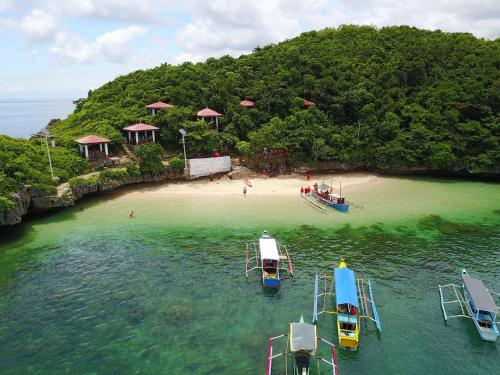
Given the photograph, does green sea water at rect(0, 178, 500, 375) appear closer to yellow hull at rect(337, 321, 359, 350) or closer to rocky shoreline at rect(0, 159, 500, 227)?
yellow hull at rect(337, 321, 359, 350)

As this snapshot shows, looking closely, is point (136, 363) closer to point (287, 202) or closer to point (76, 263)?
point (76, 263)

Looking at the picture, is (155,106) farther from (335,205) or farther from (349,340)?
(349,340)

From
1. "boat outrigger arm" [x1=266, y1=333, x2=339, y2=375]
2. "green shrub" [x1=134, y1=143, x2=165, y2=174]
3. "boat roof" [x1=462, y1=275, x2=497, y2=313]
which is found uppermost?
"green shrub" [x1=134, y1=143, x2=165, y2=174]

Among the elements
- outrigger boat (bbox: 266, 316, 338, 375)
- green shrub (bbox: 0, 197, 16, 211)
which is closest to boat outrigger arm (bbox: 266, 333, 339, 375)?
outrigger boat (bbox: 266, 316, 338, 375)

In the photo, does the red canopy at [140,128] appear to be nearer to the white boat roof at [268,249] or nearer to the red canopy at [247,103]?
the red canopy at [247,103]

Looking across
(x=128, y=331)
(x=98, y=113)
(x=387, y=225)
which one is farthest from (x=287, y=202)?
(x=98, y=113)

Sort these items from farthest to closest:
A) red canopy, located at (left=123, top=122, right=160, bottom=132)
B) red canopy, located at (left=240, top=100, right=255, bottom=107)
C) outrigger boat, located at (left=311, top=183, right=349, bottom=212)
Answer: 1. red canopy, located at (left=240, top=100, right=255, bottom=107)
2. red canopy, located at (left=123, top=122, right=160, bottom=132)
3. outrigger boat, located at (left=311, top=183, right=349, bottom=212)

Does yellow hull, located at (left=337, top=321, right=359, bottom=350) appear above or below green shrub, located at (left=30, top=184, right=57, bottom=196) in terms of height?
below
